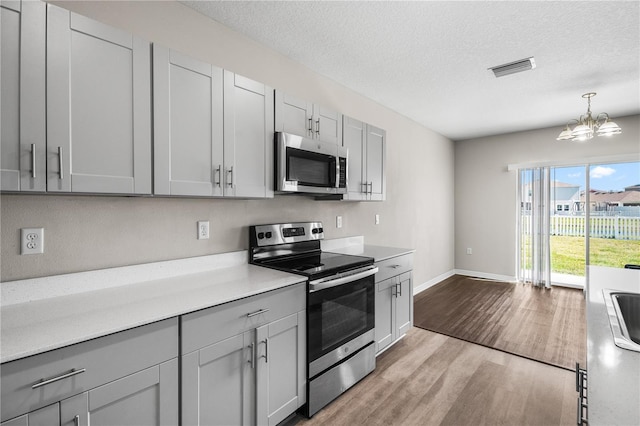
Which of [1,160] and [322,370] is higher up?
[1,160]

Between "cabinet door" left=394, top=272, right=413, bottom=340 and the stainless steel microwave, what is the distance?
1112mm

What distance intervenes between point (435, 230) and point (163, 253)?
181 inches

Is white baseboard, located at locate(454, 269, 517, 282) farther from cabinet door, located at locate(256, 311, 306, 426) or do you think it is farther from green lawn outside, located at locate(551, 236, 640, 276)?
cabinet door, located at locate(256, 311, 306, 426)

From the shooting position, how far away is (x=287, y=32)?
2326mm

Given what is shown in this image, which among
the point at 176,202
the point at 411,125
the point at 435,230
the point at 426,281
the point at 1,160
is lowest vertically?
the point at 426,281

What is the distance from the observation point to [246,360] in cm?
160

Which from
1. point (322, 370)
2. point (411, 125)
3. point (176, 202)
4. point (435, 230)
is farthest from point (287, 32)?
point (435, 230)

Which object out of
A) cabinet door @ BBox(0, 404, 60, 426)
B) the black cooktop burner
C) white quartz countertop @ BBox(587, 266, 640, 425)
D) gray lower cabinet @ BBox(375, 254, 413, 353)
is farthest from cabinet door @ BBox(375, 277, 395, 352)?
cabinet door @ BBox(0, 404, 60, 426)

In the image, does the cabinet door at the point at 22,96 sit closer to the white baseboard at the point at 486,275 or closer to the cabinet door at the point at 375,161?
the cabinet door at the point at 375,161

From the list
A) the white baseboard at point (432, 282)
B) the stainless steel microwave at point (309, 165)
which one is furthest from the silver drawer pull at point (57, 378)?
Result: the white baseboard at point (432, 282)

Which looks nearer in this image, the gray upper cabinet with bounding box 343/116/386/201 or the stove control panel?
the stove control panel

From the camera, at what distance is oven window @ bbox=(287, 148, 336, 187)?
222 cm

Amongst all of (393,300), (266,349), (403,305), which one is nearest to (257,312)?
(266,349)

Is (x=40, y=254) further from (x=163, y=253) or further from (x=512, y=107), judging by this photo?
(x=512, y=107)
